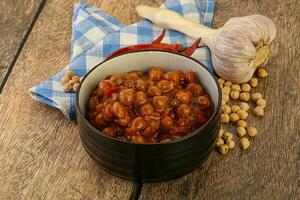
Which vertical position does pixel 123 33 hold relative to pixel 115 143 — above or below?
below

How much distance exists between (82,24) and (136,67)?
Result: 32 cm

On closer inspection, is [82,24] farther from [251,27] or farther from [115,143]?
[115,143]

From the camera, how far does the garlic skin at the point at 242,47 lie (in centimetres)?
124

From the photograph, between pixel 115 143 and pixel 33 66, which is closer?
pixel 115 143

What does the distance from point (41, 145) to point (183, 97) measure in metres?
0.32

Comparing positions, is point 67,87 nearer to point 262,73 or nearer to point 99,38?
point 99,38

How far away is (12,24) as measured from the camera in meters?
1.49

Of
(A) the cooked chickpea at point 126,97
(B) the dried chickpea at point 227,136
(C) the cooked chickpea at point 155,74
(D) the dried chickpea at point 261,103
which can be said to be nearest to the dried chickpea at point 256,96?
(D) the dried chickpea at point 261,103

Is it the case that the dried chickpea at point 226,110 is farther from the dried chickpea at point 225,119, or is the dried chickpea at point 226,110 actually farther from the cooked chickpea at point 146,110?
the cooked chickpea at point 146,110

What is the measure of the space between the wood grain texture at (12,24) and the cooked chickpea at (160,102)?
45 cm

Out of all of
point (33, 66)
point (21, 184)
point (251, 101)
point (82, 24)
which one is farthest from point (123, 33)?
point (21, 184)

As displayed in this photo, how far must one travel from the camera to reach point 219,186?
1.06m

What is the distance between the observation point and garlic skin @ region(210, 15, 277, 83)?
1.24m

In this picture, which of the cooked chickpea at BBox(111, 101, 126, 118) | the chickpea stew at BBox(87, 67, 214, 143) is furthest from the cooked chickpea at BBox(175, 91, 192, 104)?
the cooked chickpea at BBox(111, 101, 126, 118)
